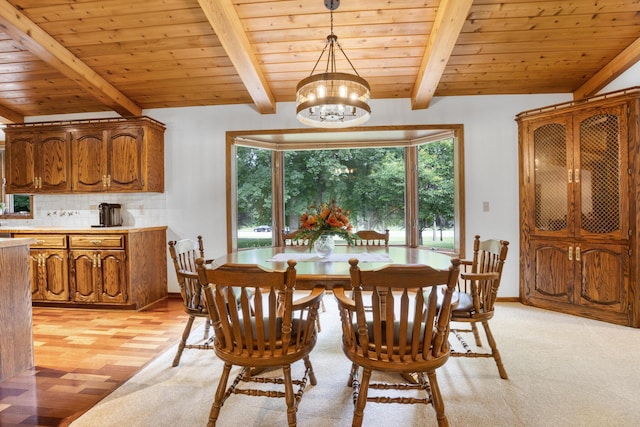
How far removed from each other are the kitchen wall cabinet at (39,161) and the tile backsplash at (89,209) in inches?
14.0

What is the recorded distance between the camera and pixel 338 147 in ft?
15.2

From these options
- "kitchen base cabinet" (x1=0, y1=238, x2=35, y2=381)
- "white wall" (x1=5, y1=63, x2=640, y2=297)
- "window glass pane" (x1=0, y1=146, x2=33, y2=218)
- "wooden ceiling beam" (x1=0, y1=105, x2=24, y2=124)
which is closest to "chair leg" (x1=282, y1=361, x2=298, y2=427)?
"kitchen base cabinet" (x1=0, y1=238, x2=35, y2=381)

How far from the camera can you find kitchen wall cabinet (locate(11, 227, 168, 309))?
363cm

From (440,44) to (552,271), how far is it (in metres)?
2.52

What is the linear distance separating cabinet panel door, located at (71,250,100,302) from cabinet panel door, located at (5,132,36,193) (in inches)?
47.4

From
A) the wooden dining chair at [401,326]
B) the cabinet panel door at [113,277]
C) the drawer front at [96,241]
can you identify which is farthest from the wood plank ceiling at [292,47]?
the wooden dining chair at [401,326]

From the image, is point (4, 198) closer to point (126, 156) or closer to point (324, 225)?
point (126, 156)

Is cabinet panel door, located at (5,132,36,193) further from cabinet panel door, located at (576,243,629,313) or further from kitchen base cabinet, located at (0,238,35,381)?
cabinet panel door, located at (576,243,629,313)

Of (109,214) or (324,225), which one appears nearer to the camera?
(324,225)

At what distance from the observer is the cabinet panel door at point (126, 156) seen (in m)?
3.93

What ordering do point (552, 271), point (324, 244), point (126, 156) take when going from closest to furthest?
point (324, 244), point (552, 271), point (126, 156)

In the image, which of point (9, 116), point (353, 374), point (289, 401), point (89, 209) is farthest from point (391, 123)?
point (9, 116)

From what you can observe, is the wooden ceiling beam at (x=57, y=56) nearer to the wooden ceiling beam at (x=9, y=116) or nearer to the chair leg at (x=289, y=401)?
the wooden ceiling beam at (x=9, y=116)

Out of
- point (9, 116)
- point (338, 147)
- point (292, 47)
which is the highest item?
point (292, 47)
